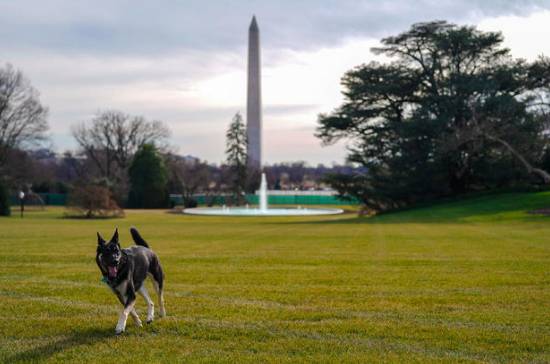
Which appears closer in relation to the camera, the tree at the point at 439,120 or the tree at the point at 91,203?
the tree at the point at 439,120

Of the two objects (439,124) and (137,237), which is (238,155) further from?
(137,237)

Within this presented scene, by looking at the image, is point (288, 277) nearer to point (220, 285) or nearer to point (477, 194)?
point (220, 285)

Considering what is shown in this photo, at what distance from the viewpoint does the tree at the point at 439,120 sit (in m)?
45.5

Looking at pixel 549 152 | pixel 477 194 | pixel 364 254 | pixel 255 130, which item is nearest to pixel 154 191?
pixel 255 130

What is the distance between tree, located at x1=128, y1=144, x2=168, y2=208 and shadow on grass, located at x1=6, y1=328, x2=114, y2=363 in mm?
66246

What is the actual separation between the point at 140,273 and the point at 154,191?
6797cm

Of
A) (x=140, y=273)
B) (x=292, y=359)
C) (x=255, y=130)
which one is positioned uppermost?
(x=255, y=130)

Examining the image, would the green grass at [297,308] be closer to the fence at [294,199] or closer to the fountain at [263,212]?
the fountain at [263,212]

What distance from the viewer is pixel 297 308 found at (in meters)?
8.92

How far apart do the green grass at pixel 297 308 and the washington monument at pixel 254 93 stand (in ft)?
187

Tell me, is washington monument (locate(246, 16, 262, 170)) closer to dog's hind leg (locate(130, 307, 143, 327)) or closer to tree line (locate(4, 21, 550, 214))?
tree line (locate(4, 21, 550, 214))

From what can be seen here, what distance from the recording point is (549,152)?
48312 mm

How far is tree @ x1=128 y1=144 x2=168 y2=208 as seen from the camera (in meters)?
72.9

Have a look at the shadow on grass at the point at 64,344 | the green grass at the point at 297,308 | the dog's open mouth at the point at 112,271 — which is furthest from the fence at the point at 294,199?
the dog's open mouth at the point at 112,271
